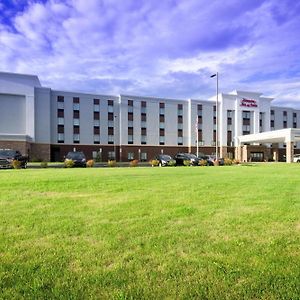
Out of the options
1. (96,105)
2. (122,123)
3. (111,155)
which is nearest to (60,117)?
(96,105)

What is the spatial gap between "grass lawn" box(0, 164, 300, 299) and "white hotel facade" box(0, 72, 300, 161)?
45.0m

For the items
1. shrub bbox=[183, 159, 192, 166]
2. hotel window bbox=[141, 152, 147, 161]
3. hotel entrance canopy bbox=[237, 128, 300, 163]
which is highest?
hotel entrance canopy bbox=[237, 128, 300, 163]

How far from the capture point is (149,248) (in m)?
5.21

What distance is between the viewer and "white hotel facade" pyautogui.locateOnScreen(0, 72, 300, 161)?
55.0m

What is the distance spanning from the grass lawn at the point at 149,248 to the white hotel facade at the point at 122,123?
148ft

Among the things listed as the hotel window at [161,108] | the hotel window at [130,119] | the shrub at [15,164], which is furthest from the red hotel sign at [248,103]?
the shrub at [15,164]

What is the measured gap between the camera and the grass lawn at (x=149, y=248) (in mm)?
3930

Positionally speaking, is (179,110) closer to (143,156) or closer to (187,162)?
(143,156)

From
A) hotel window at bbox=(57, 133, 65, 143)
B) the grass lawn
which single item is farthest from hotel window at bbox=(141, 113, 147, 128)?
the grass lawn

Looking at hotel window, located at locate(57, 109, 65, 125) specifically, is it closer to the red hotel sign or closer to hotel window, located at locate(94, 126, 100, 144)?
hotel window, located at locate(94, 126, 100, 144)

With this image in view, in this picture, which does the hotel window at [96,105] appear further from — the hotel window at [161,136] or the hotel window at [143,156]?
the hotel window at [161,136]

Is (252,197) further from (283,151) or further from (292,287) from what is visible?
(283,151)

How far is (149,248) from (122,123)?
58.5 meters

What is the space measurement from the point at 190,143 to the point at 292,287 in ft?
208
